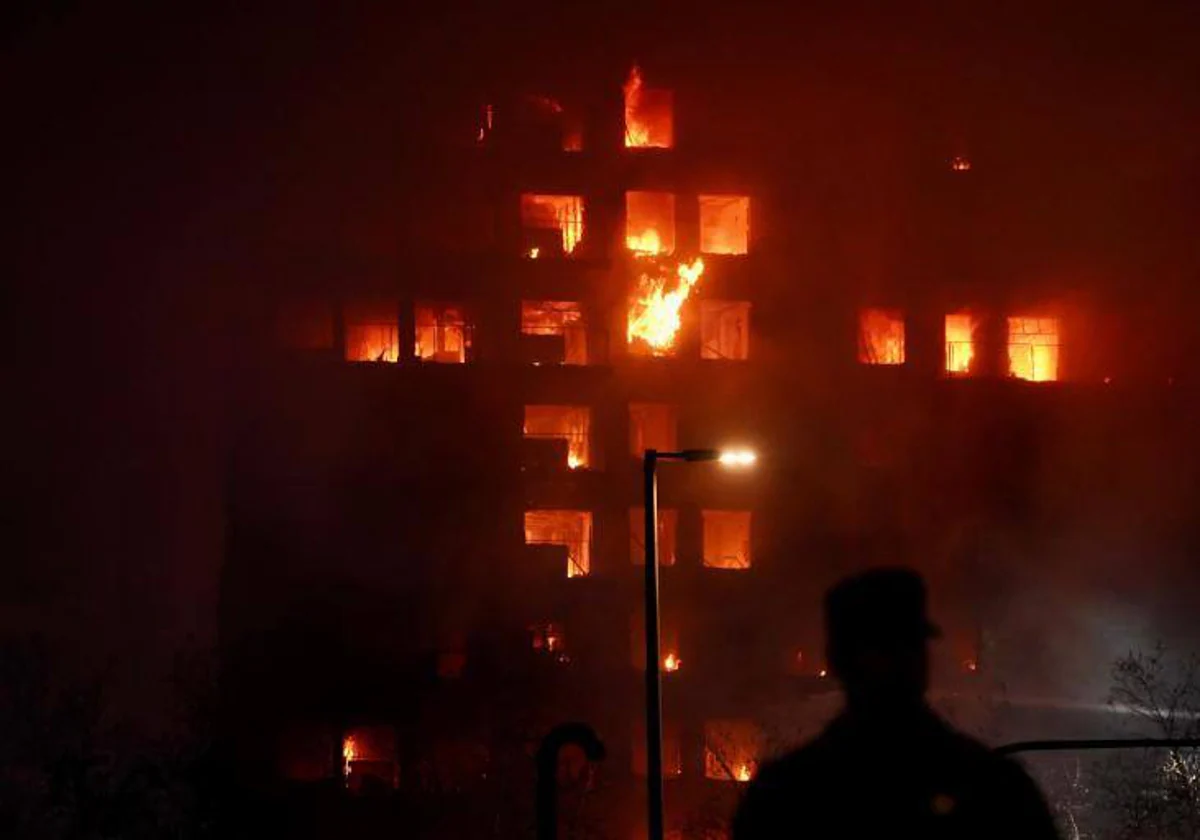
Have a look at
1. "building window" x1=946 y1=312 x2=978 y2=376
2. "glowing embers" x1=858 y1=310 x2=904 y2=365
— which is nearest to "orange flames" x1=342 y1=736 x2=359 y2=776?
"glowing embers" x1=858 y1=310 x2=904 y2=365

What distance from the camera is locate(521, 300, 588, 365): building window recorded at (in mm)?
41906

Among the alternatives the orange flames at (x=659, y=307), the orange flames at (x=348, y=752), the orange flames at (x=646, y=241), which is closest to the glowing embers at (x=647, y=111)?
the orange flames at (x=646, y=241)

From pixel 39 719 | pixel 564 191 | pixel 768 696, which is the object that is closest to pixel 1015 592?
Answer: pixel 768 696

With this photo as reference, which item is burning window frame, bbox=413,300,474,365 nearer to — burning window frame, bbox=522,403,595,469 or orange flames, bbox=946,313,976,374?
burning window frame, bbox=522,403,595,469

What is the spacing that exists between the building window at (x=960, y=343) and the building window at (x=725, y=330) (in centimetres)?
686

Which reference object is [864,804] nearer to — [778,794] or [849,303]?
[778,794]

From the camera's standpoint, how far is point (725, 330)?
4416 cm

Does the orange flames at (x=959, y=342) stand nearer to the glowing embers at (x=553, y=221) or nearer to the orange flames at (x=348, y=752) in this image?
the glowing embers at (x=553, y=221)

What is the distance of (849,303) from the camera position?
4403 centimetres

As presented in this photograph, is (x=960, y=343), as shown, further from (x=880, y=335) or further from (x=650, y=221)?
(x=650, y=221)

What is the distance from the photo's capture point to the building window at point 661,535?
41.2 m

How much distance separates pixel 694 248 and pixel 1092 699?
63.2 feet

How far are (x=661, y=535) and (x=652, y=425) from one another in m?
3.75

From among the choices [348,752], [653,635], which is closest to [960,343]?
[348,752]
